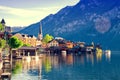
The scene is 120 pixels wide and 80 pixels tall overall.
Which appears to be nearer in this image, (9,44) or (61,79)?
(61,79)

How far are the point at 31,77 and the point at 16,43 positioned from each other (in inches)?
2563

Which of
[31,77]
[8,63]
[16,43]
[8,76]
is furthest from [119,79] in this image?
[16,43]

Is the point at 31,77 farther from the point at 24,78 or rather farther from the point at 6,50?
the point at 6,50

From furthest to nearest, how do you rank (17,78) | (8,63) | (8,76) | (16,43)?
(16,43) → (8,63) → (17,78) → (8,76)

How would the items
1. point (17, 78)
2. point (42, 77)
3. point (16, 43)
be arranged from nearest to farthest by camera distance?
point (17, 78), point (42, 77), point (16, 43)

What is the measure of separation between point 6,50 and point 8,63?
85.9ft

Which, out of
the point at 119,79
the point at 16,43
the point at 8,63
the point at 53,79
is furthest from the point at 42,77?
the point at 16,43

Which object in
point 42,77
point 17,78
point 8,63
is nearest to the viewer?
point 17,78

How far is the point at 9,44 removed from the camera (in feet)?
573

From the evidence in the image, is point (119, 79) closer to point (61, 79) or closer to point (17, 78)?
point (61, 79)

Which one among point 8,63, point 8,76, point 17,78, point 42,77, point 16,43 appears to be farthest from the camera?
point 16,43

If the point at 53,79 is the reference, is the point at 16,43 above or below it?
above

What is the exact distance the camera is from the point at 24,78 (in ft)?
356

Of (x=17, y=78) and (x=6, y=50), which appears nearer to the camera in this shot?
(x=17, y=78)
